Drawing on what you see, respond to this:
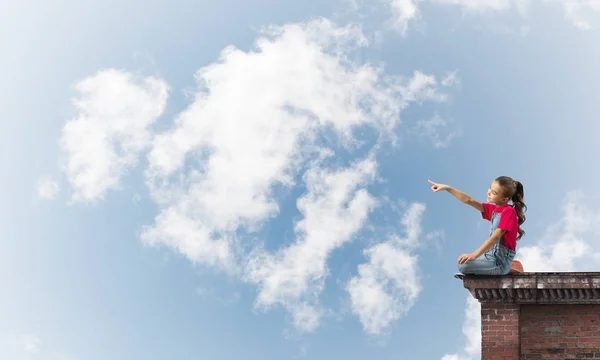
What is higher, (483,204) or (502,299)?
(483,204)

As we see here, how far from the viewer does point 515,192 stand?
463 inches

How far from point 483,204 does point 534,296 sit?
91.1 inches

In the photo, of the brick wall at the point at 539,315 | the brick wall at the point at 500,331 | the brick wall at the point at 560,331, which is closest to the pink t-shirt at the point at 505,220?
the brick wall at the point at 539,315

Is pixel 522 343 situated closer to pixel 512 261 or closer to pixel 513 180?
pixel 512 261

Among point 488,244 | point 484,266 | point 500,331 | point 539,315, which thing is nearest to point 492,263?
point 484,266

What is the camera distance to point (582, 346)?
12539 mm

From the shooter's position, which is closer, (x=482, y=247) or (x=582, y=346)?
(x=482, y=247)

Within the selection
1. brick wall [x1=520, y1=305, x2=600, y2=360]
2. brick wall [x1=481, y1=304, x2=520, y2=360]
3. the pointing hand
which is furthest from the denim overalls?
the pointing hand

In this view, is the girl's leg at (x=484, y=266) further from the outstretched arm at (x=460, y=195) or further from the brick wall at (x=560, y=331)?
the brick wall at (x=560, y=331)

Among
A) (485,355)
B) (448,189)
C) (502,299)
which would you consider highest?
(448,189)

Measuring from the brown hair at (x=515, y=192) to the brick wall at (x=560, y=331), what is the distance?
2.15 m

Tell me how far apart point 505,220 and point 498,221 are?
0.14 meters

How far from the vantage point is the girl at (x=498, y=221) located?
1160 centimetres

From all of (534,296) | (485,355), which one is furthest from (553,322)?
(485,355)
